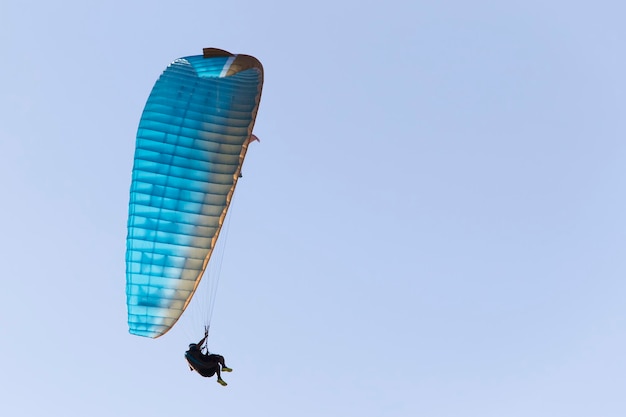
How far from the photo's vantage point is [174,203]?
32.1 meters

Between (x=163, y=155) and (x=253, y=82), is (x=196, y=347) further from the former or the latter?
(x=253, y=82)

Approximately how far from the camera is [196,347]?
32.4m

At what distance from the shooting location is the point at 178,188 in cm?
3216

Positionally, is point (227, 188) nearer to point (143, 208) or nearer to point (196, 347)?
point (143, 208)

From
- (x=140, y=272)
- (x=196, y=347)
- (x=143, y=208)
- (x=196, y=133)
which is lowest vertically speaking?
(x=196, y=347)

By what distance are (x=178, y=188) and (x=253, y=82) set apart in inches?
189

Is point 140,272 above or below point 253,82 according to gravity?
below

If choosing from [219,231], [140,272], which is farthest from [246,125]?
[140,272]

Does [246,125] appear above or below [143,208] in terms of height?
above

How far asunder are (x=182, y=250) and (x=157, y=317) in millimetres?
2369

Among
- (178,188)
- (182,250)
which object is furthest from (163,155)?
(182,250)

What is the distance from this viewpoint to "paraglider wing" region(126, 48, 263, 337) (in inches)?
1257

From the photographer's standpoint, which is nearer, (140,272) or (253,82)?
(140,272)

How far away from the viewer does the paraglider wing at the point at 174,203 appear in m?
31.9
